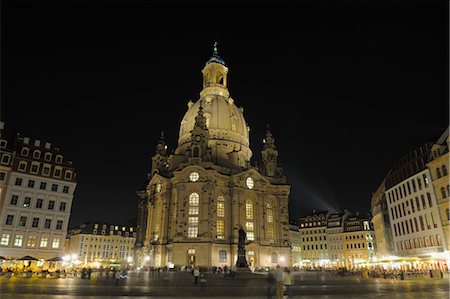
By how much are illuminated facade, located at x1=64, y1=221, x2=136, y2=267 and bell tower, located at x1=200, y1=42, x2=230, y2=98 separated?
6408 centimetres

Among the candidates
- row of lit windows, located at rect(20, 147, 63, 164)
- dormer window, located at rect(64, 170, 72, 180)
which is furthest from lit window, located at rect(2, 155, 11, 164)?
dormer window, located at rect(64, 170, 72, 180)

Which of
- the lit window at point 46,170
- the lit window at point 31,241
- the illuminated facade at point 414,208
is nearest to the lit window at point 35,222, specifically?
the lit window at point 31,241

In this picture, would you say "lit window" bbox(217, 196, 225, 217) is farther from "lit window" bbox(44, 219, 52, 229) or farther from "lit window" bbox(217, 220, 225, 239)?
"lit window" bbox(44, 219, 52, 229)

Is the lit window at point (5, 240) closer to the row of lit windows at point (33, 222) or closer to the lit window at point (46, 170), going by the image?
the row of lit windows at point (33, 222)

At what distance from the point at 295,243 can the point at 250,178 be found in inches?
2548

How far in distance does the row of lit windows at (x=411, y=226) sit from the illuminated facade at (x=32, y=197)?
58.7 meters

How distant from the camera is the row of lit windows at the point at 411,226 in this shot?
160 ft

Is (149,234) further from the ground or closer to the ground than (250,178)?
closer to the ground

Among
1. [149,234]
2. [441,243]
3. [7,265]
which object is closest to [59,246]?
[7,265]

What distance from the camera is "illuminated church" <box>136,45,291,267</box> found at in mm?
62406

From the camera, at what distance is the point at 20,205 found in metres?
54.0

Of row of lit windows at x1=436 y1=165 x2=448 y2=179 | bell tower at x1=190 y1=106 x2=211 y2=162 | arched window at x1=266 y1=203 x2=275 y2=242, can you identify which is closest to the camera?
row of lit windows at x1=436 y1=165 x2=448 y2=179

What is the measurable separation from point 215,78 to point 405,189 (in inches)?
2224

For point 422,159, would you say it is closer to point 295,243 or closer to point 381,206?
point 381,206
